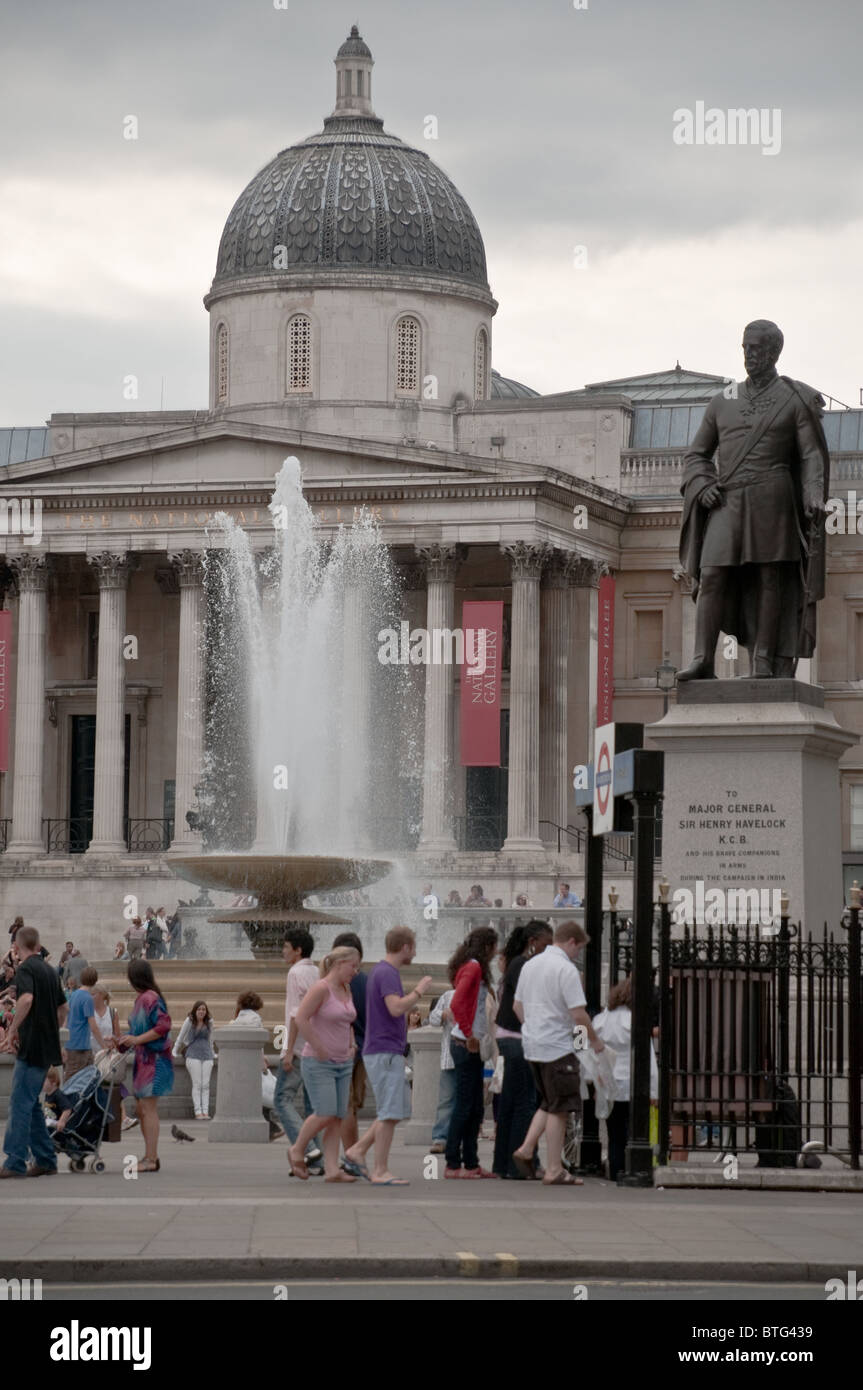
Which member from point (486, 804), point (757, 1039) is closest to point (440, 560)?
point (486, 804)

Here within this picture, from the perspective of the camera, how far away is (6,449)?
3260 inches

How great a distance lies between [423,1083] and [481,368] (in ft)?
161

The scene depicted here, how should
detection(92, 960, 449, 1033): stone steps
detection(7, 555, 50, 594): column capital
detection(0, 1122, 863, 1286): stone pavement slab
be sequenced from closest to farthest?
detection(0, 1122, 863, 1286): stone pavement slab, detection(92, 960, 449, 1033): stone steps, detection(7, 555, 50, 594): column capital

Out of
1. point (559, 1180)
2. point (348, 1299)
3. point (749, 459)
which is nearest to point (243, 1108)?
point (559, 1180)

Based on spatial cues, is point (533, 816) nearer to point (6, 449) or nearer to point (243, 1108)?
point (6, 449)

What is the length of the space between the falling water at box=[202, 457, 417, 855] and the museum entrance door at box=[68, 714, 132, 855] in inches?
153

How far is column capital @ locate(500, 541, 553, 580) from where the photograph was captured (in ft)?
220

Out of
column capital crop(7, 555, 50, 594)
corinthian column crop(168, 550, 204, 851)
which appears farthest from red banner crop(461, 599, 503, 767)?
column capital crop(7, 555, 50, 594)

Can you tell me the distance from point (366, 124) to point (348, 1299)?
6536 cm

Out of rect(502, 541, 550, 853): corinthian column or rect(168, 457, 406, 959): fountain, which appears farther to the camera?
rect(502, 541, 550, 853): corinthian column

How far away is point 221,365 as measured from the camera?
7681cm

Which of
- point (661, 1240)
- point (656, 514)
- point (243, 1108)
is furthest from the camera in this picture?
point (656, 514)
